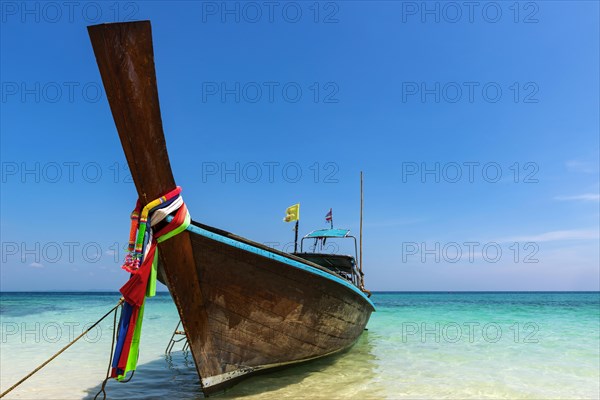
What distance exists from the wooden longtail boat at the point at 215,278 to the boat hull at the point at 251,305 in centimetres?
1

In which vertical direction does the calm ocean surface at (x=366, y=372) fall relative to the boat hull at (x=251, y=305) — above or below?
below

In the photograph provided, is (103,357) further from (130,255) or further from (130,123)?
(130,123)

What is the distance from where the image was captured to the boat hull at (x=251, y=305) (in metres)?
4.84

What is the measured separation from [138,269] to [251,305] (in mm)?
1710

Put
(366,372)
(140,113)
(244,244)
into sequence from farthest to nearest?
(366,372), (244,244), (140,113)

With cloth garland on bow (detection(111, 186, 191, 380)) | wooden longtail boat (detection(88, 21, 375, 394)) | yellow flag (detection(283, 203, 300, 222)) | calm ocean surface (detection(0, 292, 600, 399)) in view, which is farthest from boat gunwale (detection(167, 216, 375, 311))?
yellow flag (detection(283, 203, 300, 222))

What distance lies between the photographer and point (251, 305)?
5.18 m

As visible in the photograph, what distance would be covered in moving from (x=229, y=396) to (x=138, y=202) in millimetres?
3132

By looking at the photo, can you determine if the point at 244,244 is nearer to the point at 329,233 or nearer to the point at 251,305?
the point at 251,305

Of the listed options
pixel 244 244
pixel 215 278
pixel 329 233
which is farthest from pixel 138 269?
pixel 329 233

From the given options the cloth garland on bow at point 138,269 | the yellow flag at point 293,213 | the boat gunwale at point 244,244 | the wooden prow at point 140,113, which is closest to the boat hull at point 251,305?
the boat gunwale at point 244,244

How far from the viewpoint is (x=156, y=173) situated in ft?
13.3

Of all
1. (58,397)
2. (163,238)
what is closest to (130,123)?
(163,238)

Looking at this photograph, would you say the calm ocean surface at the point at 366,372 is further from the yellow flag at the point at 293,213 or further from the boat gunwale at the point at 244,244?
the yellow flag at the point at 293,213
